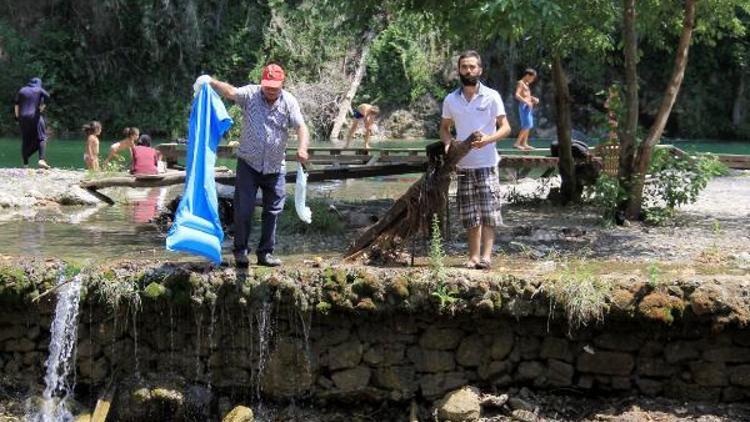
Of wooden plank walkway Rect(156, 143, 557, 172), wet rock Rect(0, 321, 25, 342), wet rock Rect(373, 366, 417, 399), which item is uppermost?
wooden plank walkway Rect(156, 143, 557, 172)

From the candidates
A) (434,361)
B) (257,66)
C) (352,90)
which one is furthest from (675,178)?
(257,66)

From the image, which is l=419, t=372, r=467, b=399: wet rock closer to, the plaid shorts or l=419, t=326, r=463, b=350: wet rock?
l=419, t=326, r=463, b=350: wet rock

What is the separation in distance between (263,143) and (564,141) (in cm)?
600

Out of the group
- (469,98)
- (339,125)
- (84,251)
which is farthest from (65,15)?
(469,98)

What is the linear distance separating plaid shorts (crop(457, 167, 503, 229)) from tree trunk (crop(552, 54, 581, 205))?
4.67 metres

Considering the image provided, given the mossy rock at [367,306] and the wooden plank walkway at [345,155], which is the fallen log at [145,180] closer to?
the mossy rock at [367,306]

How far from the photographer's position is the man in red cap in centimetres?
704

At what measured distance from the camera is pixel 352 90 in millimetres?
32875

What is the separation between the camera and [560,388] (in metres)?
7.03

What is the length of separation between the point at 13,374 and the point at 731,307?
18.9ft

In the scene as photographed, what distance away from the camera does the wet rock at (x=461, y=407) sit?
22.1ft

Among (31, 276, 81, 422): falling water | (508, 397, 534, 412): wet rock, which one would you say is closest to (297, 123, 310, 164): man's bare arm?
(31, 276, 81, 422): falling water

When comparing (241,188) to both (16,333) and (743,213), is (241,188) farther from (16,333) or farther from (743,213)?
(743,213)

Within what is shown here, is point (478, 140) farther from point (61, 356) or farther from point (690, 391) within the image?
point (61, 356)
